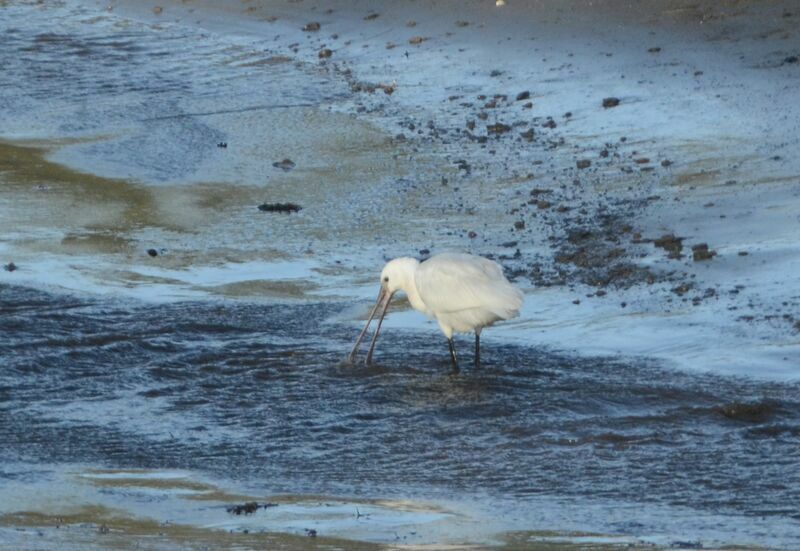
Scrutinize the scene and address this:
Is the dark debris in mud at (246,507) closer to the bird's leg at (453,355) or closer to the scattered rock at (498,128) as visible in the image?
the bird's leg at (453,355)

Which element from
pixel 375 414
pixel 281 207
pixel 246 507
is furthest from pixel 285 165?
pixel 246 507

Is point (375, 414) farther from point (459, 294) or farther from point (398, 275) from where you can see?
point (398, 275)

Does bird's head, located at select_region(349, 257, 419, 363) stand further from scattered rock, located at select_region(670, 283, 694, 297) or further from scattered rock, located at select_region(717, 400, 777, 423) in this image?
scattered rock, located at select_region(717, 400, 777, 423)

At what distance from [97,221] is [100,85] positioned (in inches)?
211

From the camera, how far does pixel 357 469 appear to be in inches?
264

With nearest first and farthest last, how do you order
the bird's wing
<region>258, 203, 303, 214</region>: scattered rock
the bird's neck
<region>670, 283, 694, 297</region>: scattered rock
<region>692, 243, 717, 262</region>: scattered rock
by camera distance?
the bird's wing, the bird's neck, <region>670, 283, 694, 297</region>: scattered rock, <region>692, 243, 717, 262</region>: scattered rock, <region>258, 203, 303, 214</region>: scattered rock

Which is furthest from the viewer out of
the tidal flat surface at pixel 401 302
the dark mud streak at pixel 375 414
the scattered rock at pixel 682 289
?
the scattered rock at pixel 682 289

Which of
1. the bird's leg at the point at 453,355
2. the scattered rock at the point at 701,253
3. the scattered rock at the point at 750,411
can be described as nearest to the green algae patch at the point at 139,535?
the scattered rock at the point at 750,411

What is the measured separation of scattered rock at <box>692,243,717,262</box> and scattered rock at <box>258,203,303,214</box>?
10.1 feet

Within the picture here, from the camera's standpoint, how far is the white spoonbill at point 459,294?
8.21 meters

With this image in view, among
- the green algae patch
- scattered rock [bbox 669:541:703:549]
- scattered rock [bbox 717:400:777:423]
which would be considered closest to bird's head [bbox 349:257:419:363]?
scattered rock [bbox 717:400:777:423]

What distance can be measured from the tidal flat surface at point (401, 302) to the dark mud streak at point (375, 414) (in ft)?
0.06

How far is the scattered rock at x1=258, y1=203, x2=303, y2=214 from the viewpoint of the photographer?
1137cm

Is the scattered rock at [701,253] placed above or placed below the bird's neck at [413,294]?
above
